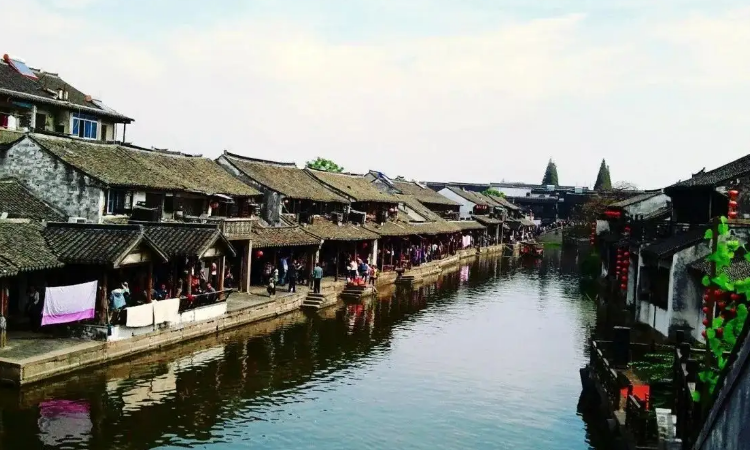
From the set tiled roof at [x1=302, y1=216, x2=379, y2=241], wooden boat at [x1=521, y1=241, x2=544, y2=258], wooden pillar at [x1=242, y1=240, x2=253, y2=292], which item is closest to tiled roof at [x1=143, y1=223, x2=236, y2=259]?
wooden pillar at [x1=242, y1=240, x2=253, y2=292]

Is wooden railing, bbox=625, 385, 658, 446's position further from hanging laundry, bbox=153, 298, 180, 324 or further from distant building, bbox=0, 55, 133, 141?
distant building, bbox=0, 55, 133, 141

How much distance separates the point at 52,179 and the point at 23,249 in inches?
291

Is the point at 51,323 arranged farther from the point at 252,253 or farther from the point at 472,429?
the point at 252,253

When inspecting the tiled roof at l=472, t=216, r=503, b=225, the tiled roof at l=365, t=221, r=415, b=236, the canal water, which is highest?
the tiled roof at l=472, t=216, r=503, b=225

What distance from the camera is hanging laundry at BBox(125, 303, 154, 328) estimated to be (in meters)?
24.5

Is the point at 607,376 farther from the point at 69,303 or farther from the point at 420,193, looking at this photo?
the point at 420,193

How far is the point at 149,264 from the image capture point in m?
26.6

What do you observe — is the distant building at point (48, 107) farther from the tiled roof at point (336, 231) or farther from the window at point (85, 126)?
the tiled roof at point (336, 231)

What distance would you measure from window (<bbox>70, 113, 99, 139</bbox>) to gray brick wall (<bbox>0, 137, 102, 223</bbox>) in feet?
52.8

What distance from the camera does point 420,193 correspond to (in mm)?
86875

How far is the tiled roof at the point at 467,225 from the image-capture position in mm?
80250

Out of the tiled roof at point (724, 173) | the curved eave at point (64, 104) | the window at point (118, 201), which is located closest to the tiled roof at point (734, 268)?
the tiled roof at point (724, 173)

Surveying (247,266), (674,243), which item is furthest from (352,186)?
(674,243)

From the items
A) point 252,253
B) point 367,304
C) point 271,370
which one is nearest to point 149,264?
point 271,370
